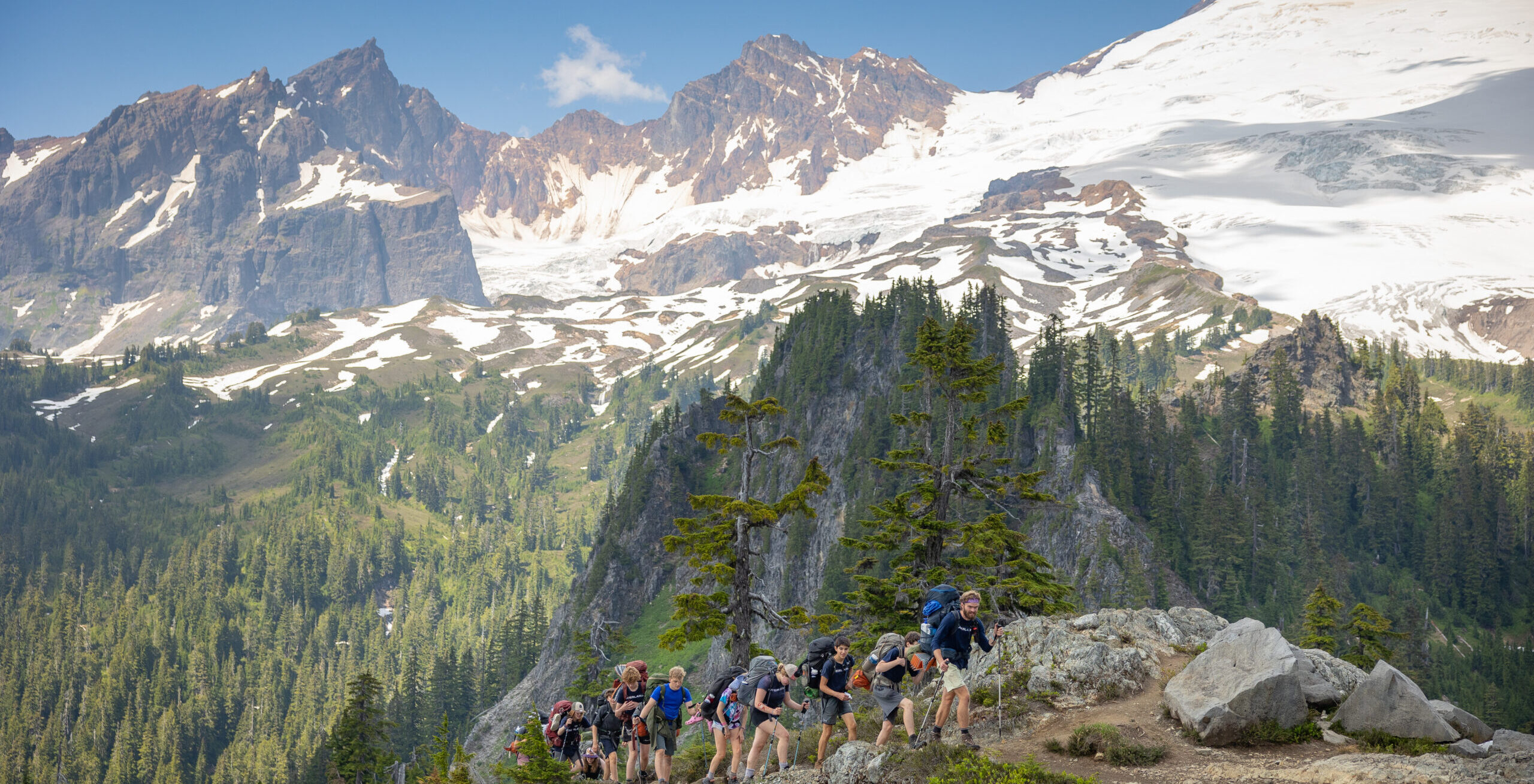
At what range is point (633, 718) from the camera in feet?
74.8

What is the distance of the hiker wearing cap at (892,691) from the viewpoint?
20.0 meters

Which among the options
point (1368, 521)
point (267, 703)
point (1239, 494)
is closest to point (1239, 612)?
point (1239, 494)

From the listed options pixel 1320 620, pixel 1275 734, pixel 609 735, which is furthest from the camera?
pixel 1320 620

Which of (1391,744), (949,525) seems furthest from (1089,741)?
(949,525)

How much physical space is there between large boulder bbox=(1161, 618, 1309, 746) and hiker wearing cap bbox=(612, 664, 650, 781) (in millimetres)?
13143

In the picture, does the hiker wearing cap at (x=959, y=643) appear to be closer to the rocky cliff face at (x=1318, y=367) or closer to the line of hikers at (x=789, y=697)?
the line of hikers at (x=789, y=697)

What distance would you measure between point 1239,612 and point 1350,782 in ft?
302

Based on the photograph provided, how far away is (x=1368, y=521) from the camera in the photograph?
132 metres

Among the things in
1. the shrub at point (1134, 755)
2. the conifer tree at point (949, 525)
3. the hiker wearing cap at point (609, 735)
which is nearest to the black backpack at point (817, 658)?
the hiker wearing cap at point (609, 735)

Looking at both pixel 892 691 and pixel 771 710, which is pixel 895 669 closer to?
pixel 892 691

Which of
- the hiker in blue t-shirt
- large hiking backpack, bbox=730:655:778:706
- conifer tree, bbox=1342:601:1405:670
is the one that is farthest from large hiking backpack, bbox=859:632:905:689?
conifer tree, bbox=1342:601:1405:670

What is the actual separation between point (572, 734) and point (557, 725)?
1.62ft

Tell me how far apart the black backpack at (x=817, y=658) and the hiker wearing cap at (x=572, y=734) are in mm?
9145

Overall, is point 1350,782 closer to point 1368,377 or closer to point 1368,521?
point 1368,521
